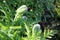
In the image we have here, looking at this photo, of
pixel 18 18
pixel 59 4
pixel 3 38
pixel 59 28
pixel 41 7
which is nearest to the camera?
pixel 3 38

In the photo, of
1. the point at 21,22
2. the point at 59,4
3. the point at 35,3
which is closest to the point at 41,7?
the point at 35,3

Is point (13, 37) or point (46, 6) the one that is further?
point (46, 6)

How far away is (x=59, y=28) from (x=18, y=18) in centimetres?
130

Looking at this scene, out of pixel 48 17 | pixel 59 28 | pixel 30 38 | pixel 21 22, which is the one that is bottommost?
pixel 30 38

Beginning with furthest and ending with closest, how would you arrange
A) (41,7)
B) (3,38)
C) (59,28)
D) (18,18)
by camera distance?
(59,28) → (41,7) → (18,18) → (3,38)

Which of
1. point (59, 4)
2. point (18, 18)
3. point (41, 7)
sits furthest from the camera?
point (59, 4)

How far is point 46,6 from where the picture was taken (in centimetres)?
209

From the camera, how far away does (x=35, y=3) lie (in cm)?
201

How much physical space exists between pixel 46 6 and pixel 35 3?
15cm

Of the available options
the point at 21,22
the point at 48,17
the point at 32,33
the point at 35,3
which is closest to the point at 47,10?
the point at 48,17

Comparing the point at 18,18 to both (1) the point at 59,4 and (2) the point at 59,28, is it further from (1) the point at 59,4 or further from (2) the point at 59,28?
(1) the point at 59,4

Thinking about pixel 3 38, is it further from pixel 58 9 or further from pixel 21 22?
pixel 58 9

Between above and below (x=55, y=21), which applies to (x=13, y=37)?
below

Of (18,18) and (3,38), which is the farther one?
(18,18)
